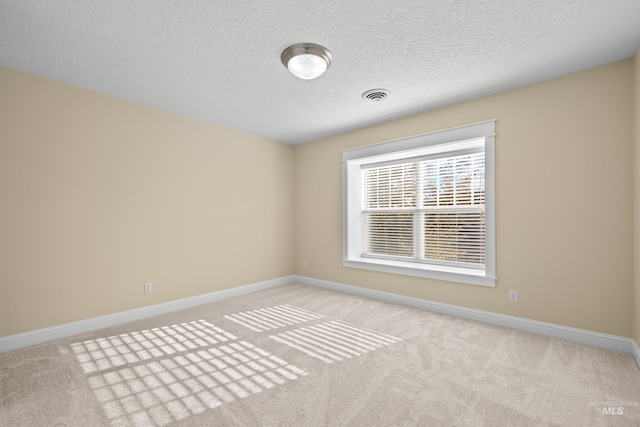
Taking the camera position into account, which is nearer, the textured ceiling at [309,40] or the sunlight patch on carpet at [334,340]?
the textured ceiling at [309,40]

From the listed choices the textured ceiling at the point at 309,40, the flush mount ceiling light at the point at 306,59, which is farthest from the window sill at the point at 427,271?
the flush mount ceiling light at the point at 306,59

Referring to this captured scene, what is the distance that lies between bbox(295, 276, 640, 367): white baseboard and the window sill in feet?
1.02

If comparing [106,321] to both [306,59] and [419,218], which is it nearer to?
[306,59]

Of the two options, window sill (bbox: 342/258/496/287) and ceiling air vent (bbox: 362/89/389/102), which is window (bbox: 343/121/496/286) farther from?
ceiling air vent (bbox: 362/89/389/102)

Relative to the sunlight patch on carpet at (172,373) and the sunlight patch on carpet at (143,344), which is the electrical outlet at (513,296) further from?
the sunlight patch on carpet at (143,344)

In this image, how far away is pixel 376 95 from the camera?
3170mm

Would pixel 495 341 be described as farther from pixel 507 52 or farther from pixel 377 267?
pixel 507 52

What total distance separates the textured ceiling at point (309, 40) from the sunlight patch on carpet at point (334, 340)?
97.5 inches

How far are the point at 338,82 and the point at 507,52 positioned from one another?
143 centimetres

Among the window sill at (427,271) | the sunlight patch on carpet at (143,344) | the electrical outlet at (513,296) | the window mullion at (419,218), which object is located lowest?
the sunlight patch on carpet at (143,344)

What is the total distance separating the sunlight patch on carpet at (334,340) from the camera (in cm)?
252

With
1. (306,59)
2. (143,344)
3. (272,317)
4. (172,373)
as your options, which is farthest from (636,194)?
(143,344)

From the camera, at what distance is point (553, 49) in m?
2.34

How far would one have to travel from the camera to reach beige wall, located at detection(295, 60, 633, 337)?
2.51 metres
